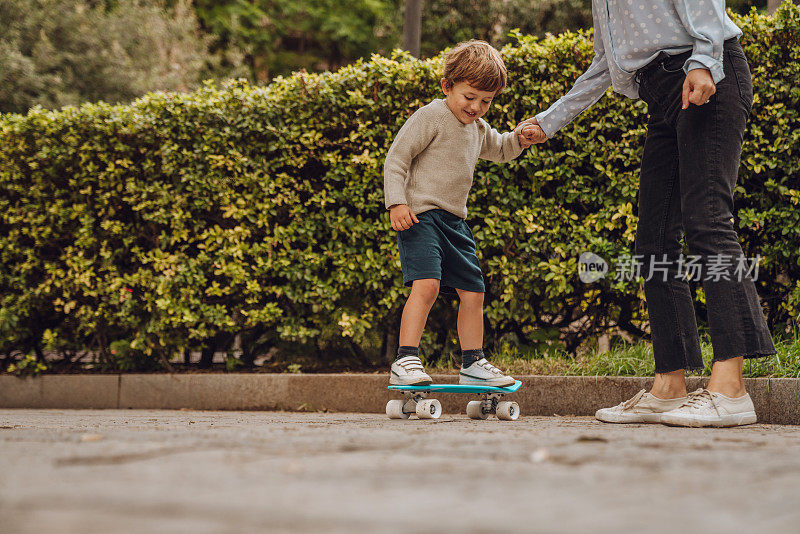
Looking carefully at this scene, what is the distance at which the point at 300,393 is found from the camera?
5.02m

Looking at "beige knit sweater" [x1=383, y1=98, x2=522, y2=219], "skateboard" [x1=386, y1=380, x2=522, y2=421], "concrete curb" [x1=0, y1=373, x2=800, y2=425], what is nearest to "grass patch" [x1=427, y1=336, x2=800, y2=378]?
"concrete curb" [x1=0, y1=373, x2=800, y2=425]

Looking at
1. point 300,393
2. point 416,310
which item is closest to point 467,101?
point 416,310

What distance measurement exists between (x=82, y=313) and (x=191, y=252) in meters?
0.99

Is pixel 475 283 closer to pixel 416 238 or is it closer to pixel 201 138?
pixel 416 238

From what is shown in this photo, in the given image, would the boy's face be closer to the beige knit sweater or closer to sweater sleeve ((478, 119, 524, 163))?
the beige knit sweater

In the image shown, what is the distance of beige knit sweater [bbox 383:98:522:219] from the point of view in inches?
148

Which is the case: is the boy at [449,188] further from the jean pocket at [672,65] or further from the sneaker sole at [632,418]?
the jean pocket at [672,65]

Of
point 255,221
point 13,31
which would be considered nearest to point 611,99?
point 255,221

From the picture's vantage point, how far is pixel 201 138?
5.49m

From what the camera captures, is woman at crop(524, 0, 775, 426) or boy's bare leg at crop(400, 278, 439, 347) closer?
woman at crop(524, 0, 775, 426)

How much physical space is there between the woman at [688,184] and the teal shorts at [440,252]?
885 mm

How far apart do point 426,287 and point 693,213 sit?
1277mm

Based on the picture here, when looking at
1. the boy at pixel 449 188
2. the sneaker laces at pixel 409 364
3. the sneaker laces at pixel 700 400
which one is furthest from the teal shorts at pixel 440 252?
→ the sneaker laces at pixel 700 400

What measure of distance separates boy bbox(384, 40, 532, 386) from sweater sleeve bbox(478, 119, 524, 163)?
120mm
